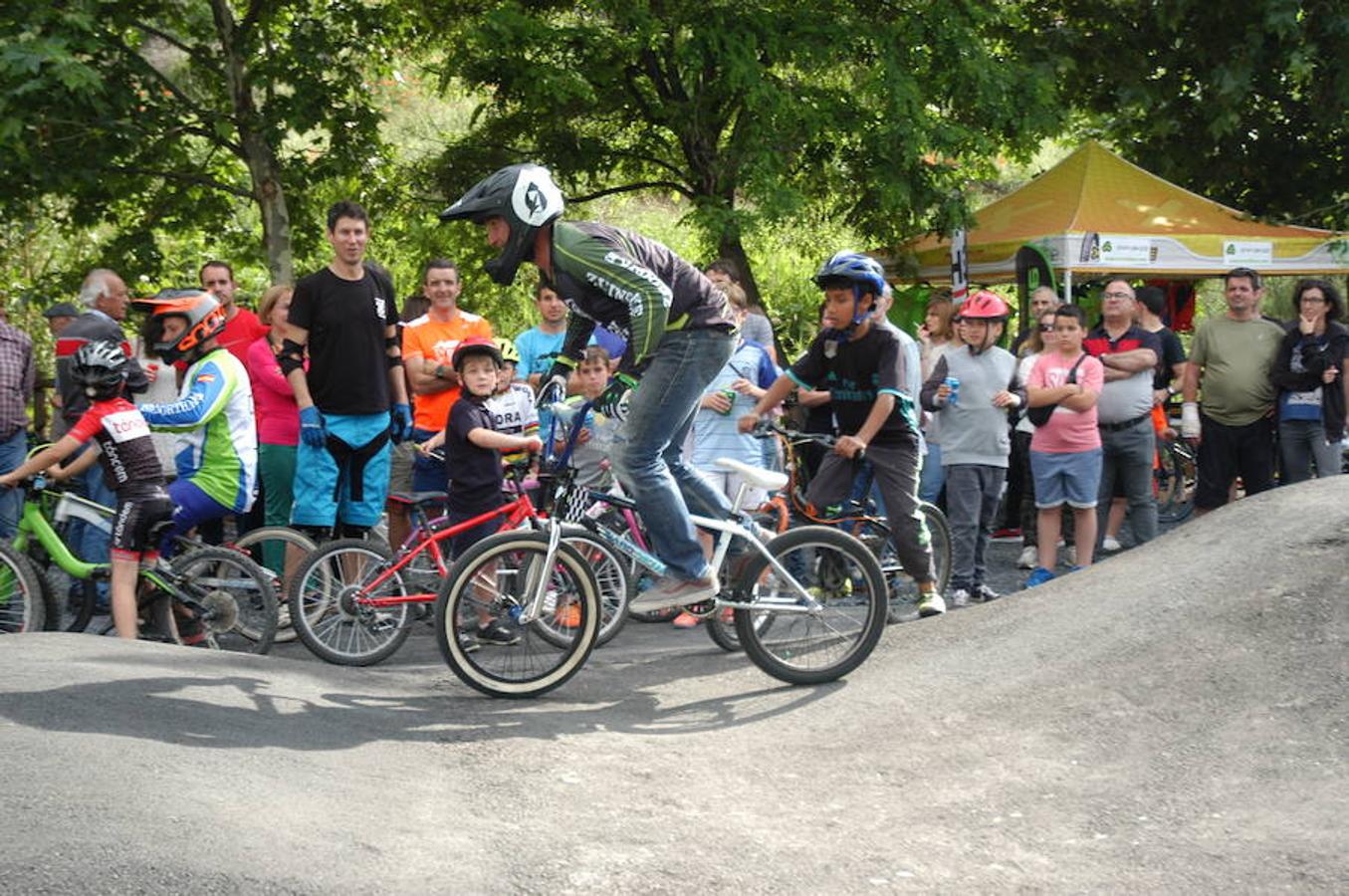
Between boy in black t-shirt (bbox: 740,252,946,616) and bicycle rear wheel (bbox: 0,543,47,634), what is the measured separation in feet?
12.4

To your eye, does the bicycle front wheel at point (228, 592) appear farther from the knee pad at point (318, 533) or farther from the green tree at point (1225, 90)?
the green tree at point (1225, 90)

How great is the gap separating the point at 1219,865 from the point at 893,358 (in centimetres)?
407

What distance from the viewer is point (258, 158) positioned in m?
15.1

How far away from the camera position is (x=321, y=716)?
6328mm

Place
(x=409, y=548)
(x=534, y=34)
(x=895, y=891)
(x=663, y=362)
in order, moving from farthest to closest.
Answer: (x=534, y=34) → (x=409, y=548) → (x=663, y=362) → (x=895, y=891)

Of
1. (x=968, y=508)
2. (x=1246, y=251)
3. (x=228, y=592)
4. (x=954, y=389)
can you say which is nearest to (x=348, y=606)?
(x=228, y=592)

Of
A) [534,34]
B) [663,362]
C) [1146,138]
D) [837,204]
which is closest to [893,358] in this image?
[663,362]

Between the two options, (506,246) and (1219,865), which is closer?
(1219,865)

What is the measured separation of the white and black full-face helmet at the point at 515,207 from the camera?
6.62 m

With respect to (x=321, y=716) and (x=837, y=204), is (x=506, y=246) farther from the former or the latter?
(x=837, y=204)

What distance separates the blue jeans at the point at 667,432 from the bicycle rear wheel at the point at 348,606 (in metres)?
1.66

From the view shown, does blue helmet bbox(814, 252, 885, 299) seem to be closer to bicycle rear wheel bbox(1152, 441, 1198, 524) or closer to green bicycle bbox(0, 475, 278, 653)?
green bicycle bbox(0, 475, 278, 653)

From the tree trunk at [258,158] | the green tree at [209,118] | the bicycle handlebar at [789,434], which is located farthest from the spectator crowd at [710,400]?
the tree trunk at [258,158]

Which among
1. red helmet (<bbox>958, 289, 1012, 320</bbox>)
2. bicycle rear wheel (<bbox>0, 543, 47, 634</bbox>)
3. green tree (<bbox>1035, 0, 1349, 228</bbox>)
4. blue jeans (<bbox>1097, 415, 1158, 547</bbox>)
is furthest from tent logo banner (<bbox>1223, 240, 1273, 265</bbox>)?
bicycle rear wheel (<bbox>0, 543, 47, 634</bbox>)
